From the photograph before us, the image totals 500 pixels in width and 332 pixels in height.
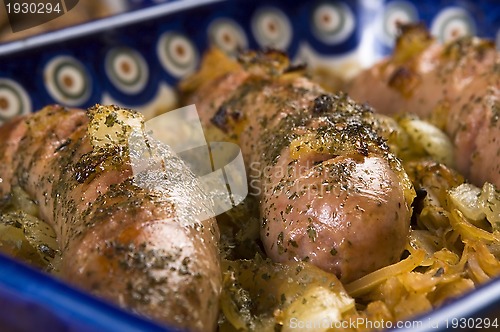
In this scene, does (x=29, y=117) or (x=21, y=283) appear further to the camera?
(x=29, y=117)

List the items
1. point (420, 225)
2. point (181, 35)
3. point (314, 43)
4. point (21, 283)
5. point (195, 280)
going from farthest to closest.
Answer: point (314, 43)
point (181, 35)
point (420, 225)
point (195, 280)
point (21, 283)

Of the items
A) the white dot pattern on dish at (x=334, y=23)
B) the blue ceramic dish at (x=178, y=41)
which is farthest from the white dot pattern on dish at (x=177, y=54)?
the white dot pattern on dish at (x=334, y=23)

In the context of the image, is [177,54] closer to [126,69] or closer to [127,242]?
[126,69]

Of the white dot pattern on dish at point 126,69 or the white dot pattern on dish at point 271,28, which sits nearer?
the white dot pattern on dish at point 126,69

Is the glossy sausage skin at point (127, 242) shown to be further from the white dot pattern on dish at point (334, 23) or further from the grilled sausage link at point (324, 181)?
the white dot pattern on dish at point (334, 23)

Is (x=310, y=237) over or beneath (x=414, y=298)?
over

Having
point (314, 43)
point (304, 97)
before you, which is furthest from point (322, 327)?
point (314, 43)

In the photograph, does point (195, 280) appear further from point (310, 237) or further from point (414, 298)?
point (414, 298)
